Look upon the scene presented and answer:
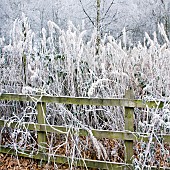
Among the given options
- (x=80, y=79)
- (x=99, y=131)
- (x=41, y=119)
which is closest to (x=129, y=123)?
(x=99, y=131)

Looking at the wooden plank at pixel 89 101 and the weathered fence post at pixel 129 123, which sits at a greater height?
the wooden plank at pixel 89 101

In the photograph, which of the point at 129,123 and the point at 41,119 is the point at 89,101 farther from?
the point at 41,119

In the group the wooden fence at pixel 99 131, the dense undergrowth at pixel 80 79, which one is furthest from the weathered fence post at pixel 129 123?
the dense undergrowth at pixel 80 79

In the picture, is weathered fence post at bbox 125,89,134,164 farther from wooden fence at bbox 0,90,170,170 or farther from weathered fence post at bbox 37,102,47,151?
weathered fence post at bbox 37,102,47,151

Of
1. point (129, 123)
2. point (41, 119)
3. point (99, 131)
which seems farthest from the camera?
point (41, 119)

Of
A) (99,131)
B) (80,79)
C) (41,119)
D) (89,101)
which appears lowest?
(99,131)

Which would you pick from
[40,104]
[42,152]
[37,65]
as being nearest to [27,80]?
[37,65]

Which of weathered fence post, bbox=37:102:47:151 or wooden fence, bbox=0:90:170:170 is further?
weathered fence post, bbox=37:102:47:151

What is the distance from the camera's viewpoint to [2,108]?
15.0 feet

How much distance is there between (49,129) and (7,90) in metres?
1.02

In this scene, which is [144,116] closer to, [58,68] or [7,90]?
[58,68]

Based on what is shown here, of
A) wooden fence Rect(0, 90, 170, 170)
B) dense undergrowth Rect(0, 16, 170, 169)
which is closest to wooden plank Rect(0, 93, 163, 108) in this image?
wooden fence Rect(0, 90, 170, 170)

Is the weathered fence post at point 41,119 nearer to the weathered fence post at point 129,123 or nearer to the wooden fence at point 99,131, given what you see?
the wooden fence at point 99,131

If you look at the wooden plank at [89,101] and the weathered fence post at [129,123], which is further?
the weathered fence post at [129,123]
